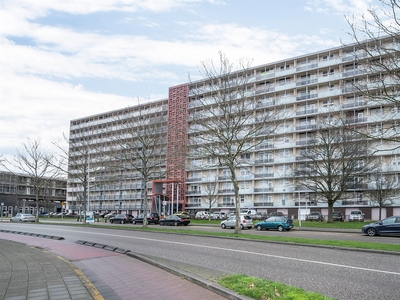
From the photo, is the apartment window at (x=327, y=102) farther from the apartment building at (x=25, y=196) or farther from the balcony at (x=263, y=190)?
the apartment building at (x=25, y=196)

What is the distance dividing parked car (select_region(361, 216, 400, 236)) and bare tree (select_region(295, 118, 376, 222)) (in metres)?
12.3

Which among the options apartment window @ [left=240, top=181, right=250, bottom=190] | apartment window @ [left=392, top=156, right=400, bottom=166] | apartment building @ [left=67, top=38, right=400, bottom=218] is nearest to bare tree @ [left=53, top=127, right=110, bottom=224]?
apartment building @ [left=67, top=38, right=400, bottom=218]

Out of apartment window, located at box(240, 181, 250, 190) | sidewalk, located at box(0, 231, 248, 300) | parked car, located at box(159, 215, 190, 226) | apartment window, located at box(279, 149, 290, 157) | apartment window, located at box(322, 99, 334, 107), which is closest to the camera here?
sidewalk, located at box(0, 231, 248, 300)

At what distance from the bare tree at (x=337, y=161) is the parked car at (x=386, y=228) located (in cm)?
1225

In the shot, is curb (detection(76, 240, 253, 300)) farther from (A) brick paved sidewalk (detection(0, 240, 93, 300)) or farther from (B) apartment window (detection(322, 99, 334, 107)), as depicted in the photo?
(B) apartment window (detection(322, 99, 334, 107))

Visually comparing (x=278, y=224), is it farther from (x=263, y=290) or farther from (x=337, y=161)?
(x=263, y=290)

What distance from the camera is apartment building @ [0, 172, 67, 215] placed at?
93125 millimetres

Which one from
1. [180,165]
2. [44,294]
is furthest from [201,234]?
[44,294]

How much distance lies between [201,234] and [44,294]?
58.9ft

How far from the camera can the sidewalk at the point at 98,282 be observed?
7.12 metres

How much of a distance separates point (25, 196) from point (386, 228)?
106 m

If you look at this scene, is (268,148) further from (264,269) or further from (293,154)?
(264,269)

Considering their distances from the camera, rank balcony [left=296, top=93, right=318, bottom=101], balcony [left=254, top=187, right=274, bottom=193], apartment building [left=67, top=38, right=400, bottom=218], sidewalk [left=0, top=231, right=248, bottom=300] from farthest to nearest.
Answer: balcony [left=254, top=187, right=274, bottom=193], balcony [left=296, top=93, right=318, bottom=101], apartment building [left=67, top=38, right=400, bottom=218], sidewalk [left=0, top=231, right=248, bottom=300]

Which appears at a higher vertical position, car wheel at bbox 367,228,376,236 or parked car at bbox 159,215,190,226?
car wheel at bbox 367,228,376,236
